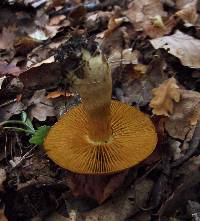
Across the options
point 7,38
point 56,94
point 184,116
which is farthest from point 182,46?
point 7,38

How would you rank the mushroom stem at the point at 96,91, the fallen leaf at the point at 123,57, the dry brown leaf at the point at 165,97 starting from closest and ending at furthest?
the mushroom stem at the point at 96,91 → the dry brown leaf at the point at 165,97 → the fallen leaf at the point at 123,57

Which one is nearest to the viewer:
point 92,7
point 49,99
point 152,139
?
point 152,139

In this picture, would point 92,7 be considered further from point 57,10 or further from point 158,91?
point 158,91

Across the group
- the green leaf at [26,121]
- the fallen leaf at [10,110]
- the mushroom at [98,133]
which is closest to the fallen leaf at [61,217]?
the mushroom at [98,133]

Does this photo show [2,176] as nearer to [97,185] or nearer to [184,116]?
[97,185]

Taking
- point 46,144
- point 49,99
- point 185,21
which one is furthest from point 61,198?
point 185,21

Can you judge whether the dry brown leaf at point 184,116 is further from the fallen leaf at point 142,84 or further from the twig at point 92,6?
the twig at point 92,6
